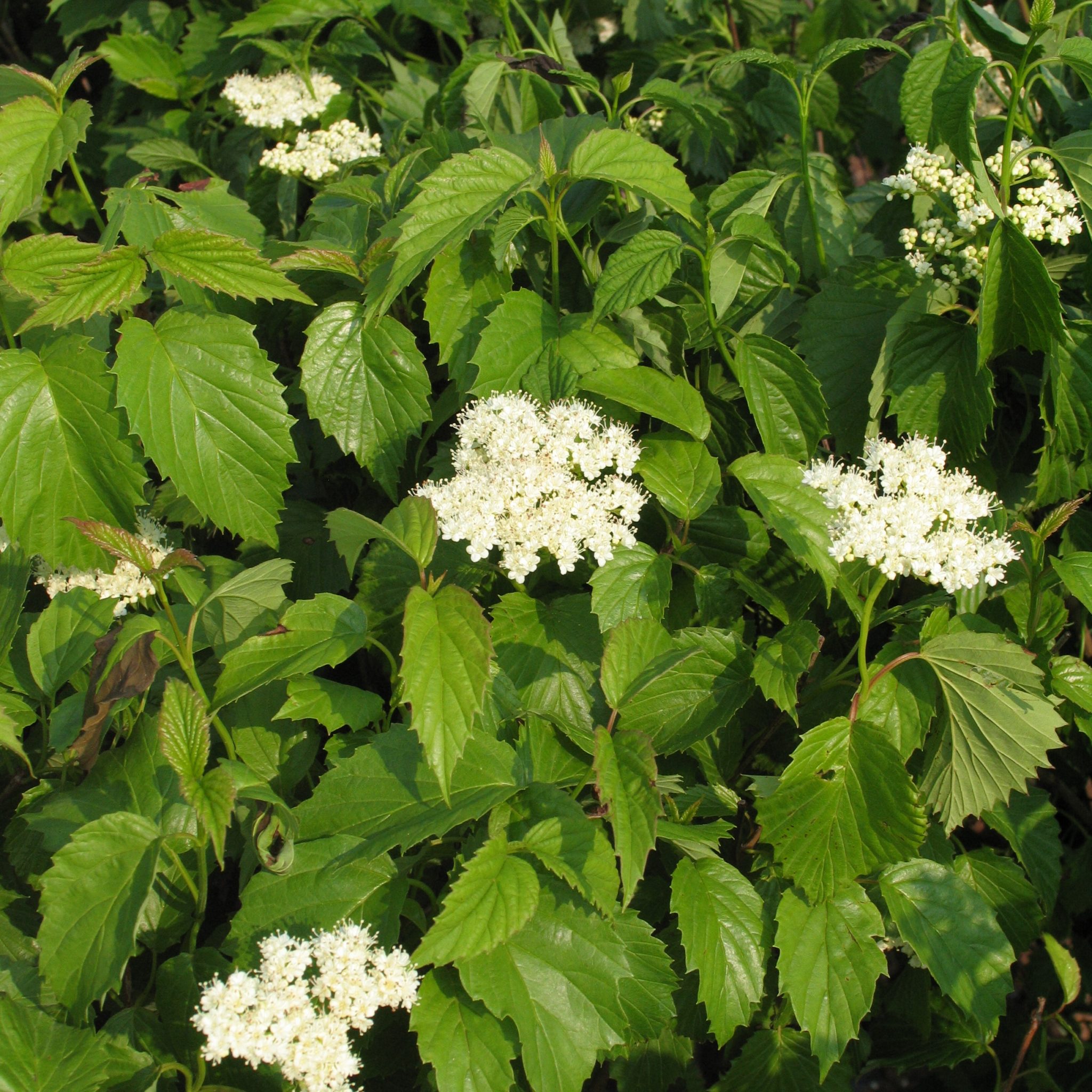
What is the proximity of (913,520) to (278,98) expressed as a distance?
6.63 feet

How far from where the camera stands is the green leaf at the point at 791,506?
1587 mm

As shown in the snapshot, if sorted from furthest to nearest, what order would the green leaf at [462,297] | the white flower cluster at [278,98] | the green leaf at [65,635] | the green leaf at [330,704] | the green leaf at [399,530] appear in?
the white flower cluster at [278,98], the green leaf at [462,297], the green leaf at [65,635], the green leaf at [330,704], the green leaf at [399,530]

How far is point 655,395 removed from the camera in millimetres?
1808

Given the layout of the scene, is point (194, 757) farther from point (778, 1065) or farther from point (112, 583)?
point (778, 1065)

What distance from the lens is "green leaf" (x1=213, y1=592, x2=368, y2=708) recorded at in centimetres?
152

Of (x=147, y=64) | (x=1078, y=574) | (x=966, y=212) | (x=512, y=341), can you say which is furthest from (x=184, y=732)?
(x=147, y=64)

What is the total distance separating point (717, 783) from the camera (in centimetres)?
174

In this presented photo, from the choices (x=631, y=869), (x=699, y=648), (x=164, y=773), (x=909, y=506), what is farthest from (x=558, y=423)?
(x=164, y=773)

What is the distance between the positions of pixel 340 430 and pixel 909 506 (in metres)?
1.03

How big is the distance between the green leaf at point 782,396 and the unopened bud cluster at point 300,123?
1.10 m

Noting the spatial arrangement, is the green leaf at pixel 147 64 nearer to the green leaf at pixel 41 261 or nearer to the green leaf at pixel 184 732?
the green leaf at pixel 41 261

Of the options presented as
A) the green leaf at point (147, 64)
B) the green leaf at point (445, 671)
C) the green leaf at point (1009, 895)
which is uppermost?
the green leaf at point (147, 64)

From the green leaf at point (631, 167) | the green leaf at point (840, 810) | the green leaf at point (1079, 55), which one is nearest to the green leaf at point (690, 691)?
the green leaf at point (840, 810)

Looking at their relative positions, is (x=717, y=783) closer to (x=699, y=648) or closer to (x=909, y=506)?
(x=699, y=648)
